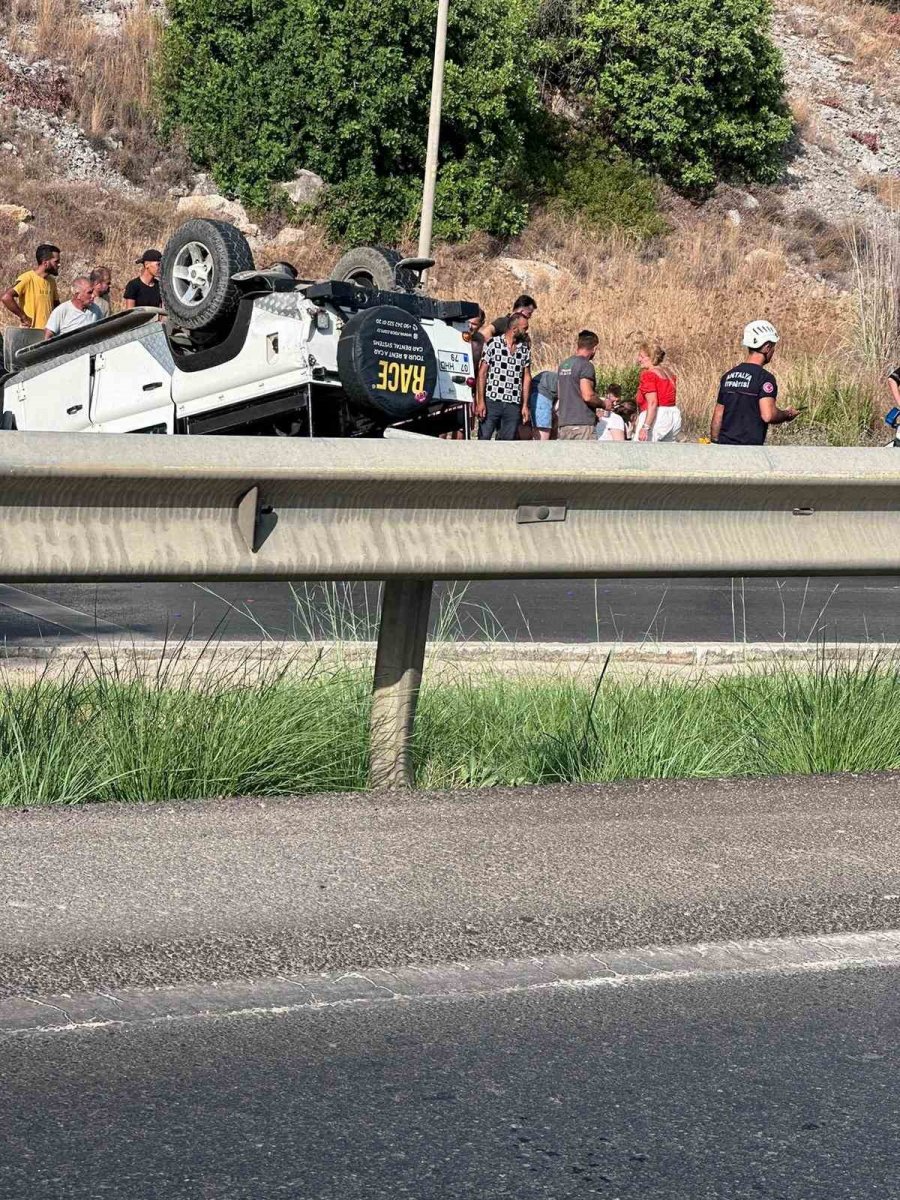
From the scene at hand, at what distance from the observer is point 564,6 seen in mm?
46531

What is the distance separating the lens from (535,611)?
11.0 metres

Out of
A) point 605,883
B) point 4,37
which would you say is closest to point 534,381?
point 605,883

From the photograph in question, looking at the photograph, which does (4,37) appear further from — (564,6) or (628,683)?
(628,683)

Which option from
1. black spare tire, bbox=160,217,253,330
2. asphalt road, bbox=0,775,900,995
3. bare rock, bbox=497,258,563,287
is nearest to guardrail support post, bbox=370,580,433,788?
asphalt road, bbox=0,775,900,995

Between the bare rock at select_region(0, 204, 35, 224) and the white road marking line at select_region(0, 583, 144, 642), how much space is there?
82.6 ft

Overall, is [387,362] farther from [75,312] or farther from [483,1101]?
[483,1101]

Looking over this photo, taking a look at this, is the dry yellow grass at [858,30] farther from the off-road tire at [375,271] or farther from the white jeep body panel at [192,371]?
the white jeep body panel at [192,371]

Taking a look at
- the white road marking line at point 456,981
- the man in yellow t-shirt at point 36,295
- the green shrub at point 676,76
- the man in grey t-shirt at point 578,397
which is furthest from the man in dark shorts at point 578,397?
the green shrub at point 676,76

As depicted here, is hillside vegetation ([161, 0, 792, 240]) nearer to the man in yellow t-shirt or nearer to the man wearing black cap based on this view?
the man in yellow t-shirt

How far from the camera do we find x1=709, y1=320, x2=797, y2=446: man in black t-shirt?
12367 millimetres

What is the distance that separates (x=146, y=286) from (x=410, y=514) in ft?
42.8

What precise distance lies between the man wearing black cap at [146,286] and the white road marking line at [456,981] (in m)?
13.8

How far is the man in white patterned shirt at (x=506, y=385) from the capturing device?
1767 centimetres

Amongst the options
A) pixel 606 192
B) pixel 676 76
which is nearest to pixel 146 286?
pixel 606 192
